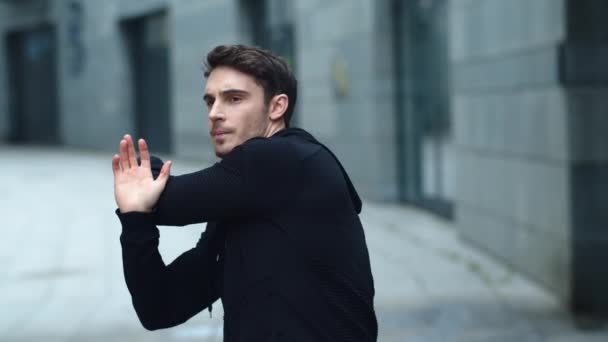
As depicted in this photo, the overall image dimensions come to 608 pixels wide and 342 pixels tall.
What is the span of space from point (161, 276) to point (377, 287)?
5.09 metres

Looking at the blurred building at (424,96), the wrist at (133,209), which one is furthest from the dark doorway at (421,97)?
the wrist at (133,209)

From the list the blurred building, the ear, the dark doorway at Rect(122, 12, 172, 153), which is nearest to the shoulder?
the ear

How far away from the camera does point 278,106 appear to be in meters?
2.59

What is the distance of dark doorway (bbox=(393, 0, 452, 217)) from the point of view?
1136 centimetres

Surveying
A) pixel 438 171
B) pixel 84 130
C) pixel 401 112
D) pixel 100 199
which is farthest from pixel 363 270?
pixel 84 130

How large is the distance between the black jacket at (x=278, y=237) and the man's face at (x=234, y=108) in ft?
0.31

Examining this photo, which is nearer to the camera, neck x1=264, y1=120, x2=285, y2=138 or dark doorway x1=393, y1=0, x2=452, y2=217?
neck x1=264, y1=120, x2=285, y2=138

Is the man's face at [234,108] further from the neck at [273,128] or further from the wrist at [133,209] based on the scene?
the wrist at [133,209]

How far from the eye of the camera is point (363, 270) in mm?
2533

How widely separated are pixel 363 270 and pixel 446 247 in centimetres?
697

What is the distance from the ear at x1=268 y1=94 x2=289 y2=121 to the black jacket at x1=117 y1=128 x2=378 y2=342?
9 cm

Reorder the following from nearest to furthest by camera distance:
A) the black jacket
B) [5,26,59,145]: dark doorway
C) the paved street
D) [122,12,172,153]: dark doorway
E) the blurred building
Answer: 1. the black jacket
2. the paved street
3. the blurred building
4. [122,12,172,153]: dark doorway
5. [5,26,59,145]: dark doorway

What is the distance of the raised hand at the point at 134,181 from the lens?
96.6 inches

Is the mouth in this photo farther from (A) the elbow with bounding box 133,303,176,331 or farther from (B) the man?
(A) the elbow with bounding box 133,303,176,331
